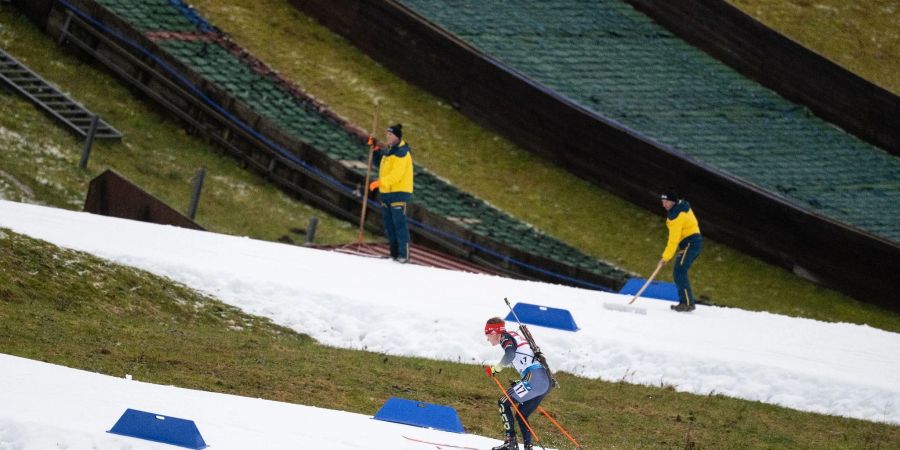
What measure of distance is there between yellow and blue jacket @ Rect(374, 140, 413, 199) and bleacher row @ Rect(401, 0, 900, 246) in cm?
1223

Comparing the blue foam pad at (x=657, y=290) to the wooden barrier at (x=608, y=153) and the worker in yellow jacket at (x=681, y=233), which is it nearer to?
the worker in yellow jacket at (x=681, y=233)

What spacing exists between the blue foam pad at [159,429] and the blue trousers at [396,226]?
12.2 metres

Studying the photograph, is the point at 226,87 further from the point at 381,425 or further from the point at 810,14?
the point at 381,425

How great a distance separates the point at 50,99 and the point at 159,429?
23.8 m

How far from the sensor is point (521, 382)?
1634cm

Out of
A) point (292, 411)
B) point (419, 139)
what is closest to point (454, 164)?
point (419, 139)

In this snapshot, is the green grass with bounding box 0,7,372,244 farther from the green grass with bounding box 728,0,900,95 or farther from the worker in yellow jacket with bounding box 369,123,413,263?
the green grass with bounding box 728,0,900,95

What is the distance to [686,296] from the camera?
26.4 m

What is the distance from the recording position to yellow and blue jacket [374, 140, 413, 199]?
2680 cm

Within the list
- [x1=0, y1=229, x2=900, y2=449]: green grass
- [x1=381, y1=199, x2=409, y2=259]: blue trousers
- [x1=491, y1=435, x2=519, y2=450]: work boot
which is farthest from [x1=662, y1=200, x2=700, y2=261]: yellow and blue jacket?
[x1=491, y1=435, x2=519, y2=450]: work boot

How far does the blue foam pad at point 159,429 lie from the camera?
15.2 metres

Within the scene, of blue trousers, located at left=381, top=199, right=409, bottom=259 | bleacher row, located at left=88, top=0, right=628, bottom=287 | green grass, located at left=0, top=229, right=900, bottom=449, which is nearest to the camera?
green grass, located at left=0, top=229, right=900, bottom=449

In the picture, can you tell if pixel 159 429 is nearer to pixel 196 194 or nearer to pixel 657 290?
pixel 657 290

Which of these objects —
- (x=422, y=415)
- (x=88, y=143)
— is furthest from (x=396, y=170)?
(x=88, y=143)
